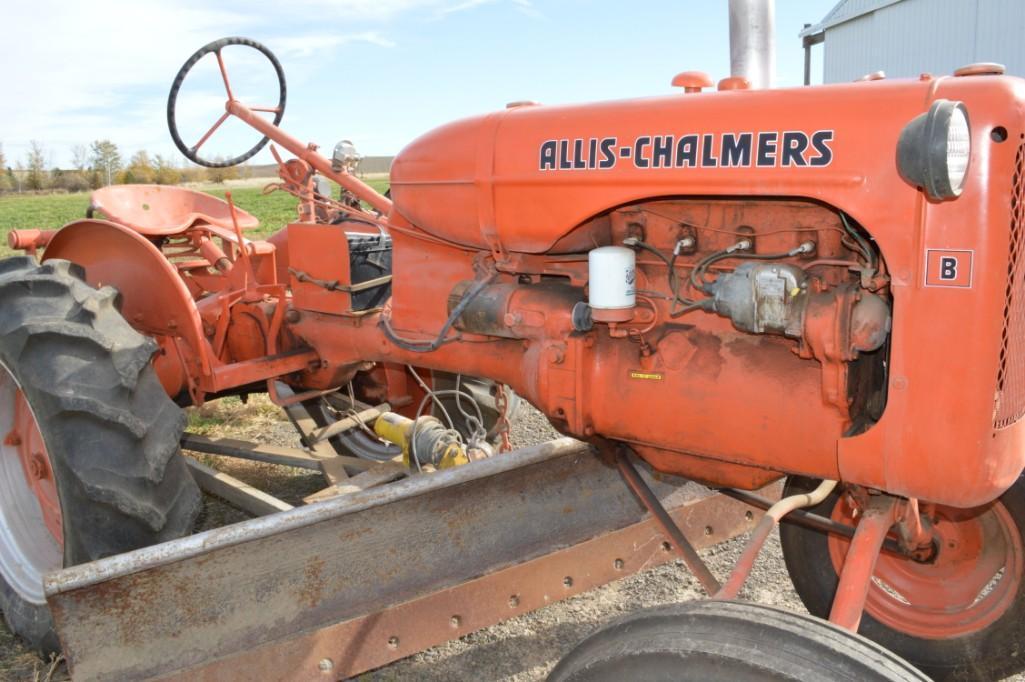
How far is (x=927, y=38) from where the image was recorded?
1886 cm

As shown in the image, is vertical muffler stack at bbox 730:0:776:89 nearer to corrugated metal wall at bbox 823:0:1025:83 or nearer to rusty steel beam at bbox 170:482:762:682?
rusty steel beam at bbox 170:482:762:682

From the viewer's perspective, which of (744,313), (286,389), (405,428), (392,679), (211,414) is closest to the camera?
(744,313)

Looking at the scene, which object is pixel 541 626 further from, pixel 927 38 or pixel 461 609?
pixel 927 38

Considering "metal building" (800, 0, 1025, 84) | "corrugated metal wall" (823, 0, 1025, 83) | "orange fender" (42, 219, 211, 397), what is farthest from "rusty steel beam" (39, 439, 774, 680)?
"corrugated metal wall" (823, 0, 1025, 83)

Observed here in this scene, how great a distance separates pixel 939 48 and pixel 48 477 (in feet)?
65.7

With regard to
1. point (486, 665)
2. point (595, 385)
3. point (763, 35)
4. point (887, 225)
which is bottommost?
point (486, 665)

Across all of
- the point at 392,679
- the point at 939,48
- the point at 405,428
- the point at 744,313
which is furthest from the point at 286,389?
the point at 939,48

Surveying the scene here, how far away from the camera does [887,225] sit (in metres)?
1.69

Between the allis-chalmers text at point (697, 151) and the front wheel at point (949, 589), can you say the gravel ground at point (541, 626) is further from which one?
the allis-chalmers text at point (697, 151)

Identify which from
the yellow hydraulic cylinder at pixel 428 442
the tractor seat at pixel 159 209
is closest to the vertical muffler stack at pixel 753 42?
the yellow hydraulic cylinder at pixel 428 442

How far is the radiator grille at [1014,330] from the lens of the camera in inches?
63.8

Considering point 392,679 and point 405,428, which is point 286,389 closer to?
point 405,428

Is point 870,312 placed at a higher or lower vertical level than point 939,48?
lower

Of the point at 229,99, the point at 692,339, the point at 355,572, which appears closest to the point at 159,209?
the point at 229,99
